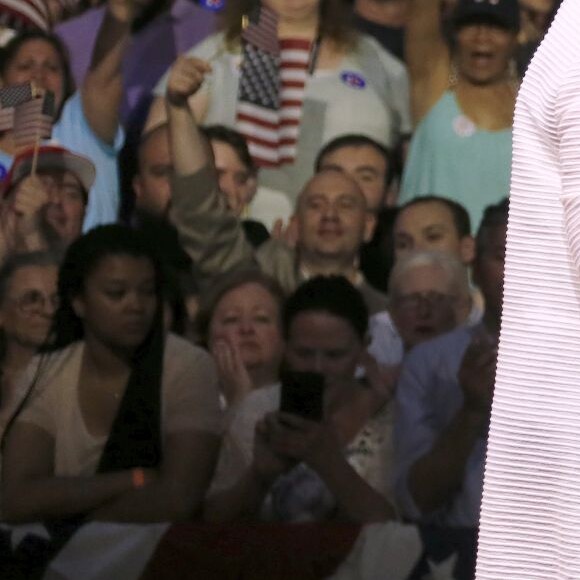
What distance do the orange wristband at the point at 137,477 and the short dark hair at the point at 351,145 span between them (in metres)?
0.85

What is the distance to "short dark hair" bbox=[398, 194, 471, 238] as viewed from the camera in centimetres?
379

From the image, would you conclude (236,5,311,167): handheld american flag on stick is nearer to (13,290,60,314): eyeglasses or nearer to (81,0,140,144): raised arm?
(81,0,140,144): raised arm

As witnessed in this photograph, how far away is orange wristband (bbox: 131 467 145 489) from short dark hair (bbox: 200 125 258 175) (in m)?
0.80

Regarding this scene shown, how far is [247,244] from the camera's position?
3877 millimetres

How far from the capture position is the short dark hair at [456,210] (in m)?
3.79

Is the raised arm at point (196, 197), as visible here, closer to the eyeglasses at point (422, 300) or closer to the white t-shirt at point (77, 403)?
the white t-shirt at point (77, 403)

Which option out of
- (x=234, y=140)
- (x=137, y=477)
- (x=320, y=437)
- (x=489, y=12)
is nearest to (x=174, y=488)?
(x=137, y=477)

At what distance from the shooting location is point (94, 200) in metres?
3.91

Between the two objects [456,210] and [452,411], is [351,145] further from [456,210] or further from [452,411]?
[452,411]

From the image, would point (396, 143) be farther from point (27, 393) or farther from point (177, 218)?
point (27, 393)

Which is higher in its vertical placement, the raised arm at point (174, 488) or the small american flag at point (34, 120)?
the small american flag at point (34, 120)

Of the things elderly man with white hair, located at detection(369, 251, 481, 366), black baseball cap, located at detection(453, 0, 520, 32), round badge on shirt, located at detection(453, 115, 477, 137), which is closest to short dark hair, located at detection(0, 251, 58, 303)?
elderly man with white hair, located at detection(369, 251, 481, 366)

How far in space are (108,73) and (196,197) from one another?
1.24ft

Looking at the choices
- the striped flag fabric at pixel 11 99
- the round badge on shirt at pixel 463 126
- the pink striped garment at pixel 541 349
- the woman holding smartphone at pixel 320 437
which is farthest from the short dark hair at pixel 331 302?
the pink striped garment at pixel 541 349
